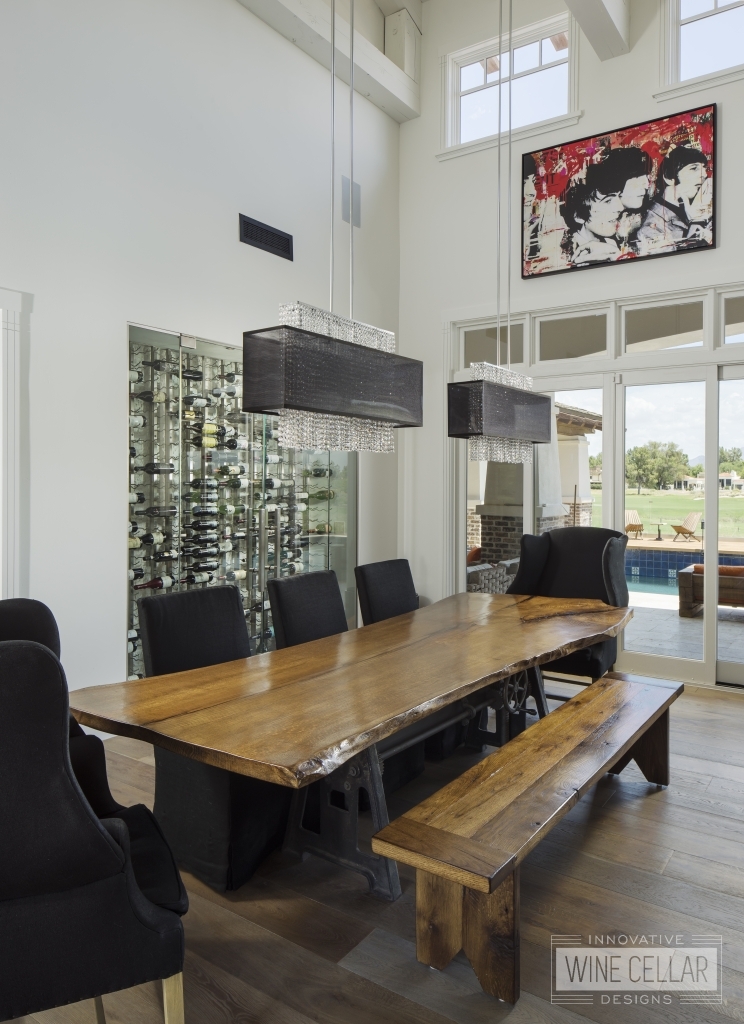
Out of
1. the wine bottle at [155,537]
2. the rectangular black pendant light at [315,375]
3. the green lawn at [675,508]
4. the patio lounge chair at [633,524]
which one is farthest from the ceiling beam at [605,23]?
the wine bottle at [155,537]

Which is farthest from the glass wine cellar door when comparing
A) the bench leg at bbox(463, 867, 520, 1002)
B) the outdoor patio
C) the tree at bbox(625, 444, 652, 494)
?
the bench leg at bbox(463, 867, 520, 1002)

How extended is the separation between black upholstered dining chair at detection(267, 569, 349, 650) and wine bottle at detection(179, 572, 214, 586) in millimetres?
1273

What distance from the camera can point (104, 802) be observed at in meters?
2.01

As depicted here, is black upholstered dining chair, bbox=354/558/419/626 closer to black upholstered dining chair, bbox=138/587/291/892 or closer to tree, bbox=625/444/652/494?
black upholstered dining chair, bbox=138/587/291/892

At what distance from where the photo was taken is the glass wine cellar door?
413 centimetres

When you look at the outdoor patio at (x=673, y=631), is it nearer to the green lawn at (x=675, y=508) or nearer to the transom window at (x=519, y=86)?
the green lawn at (x=675, y=508)

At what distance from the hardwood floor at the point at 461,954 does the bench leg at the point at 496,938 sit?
52 millimetres

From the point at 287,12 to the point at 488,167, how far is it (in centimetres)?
187

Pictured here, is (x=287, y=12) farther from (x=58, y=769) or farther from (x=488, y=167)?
(x=58, y=769)

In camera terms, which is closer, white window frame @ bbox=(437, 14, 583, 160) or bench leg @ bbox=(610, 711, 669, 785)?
bench leg @ bbox=(610, 711, 669, 785)

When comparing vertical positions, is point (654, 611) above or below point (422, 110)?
below

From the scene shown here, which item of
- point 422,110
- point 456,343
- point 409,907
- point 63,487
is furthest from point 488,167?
point 409,907

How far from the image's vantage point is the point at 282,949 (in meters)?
2.08

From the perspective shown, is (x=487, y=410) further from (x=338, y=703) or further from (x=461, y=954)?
(x=461, y=954)
